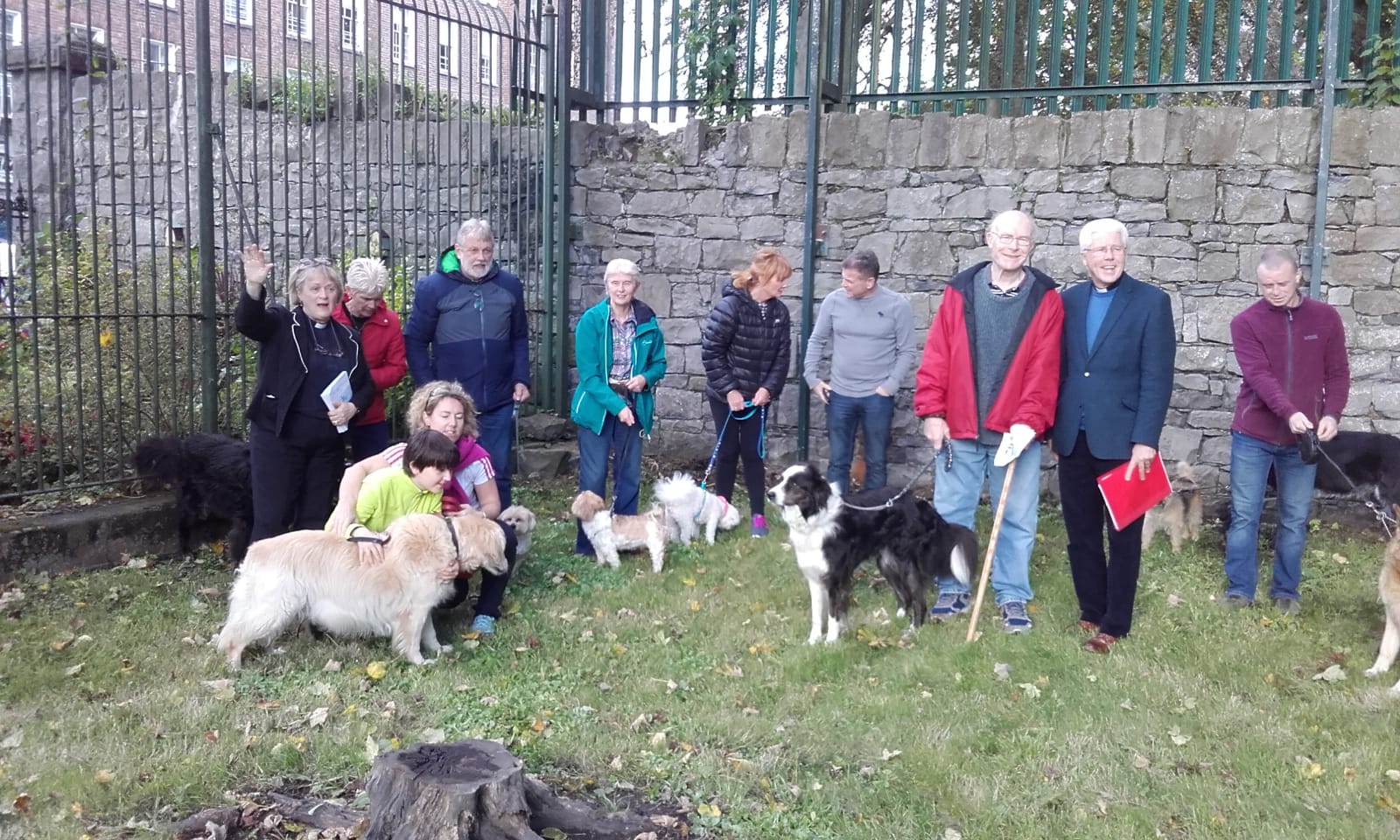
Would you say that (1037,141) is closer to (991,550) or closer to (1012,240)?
(1012,240)

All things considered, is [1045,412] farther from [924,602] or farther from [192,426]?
[192,426]

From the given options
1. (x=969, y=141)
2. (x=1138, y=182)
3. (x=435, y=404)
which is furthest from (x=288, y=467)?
(x=1138, y=182)

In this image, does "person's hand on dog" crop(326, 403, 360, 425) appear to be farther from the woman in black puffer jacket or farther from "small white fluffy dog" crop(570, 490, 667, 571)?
the woman in black puffer jacket

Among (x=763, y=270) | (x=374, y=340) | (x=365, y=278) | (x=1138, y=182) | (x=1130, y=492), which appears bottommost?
(x=1130, y=492)

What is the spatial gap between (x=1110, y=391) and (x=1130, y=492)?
18.3 inches

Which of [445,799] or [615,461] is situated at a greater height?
[615,461]

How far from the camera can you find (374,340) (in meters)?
6.00

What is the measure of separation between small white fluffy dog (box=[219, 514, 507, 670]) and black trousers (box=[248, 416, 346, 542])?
750 millimetres

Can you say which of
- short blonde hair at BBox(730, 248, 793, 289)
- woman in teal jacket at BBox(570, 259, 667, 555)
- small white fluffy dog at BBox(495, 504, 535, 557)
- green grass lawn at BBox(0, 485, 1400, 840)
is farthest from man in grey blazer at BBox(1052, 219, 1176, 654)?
small white fluffy dog at BBox(495, 504, 535, 557)

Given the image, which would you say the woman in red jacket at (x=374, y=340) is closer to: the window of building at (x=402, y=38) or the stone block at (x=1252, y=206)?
the window of building at (x=402, y=38)

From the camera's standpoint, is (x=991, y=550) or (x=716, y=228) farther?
(x=716, y=228)

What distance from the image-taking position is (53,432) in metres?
6.26

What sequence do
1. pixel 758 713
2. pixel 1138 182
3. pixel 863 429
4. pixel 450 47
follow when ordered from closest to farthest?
pixel 758 713
pixel 863 429
pixel 1138 182
pixel 450 47

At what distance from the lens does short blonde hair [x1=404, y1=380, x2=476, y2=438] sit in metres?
5.05
